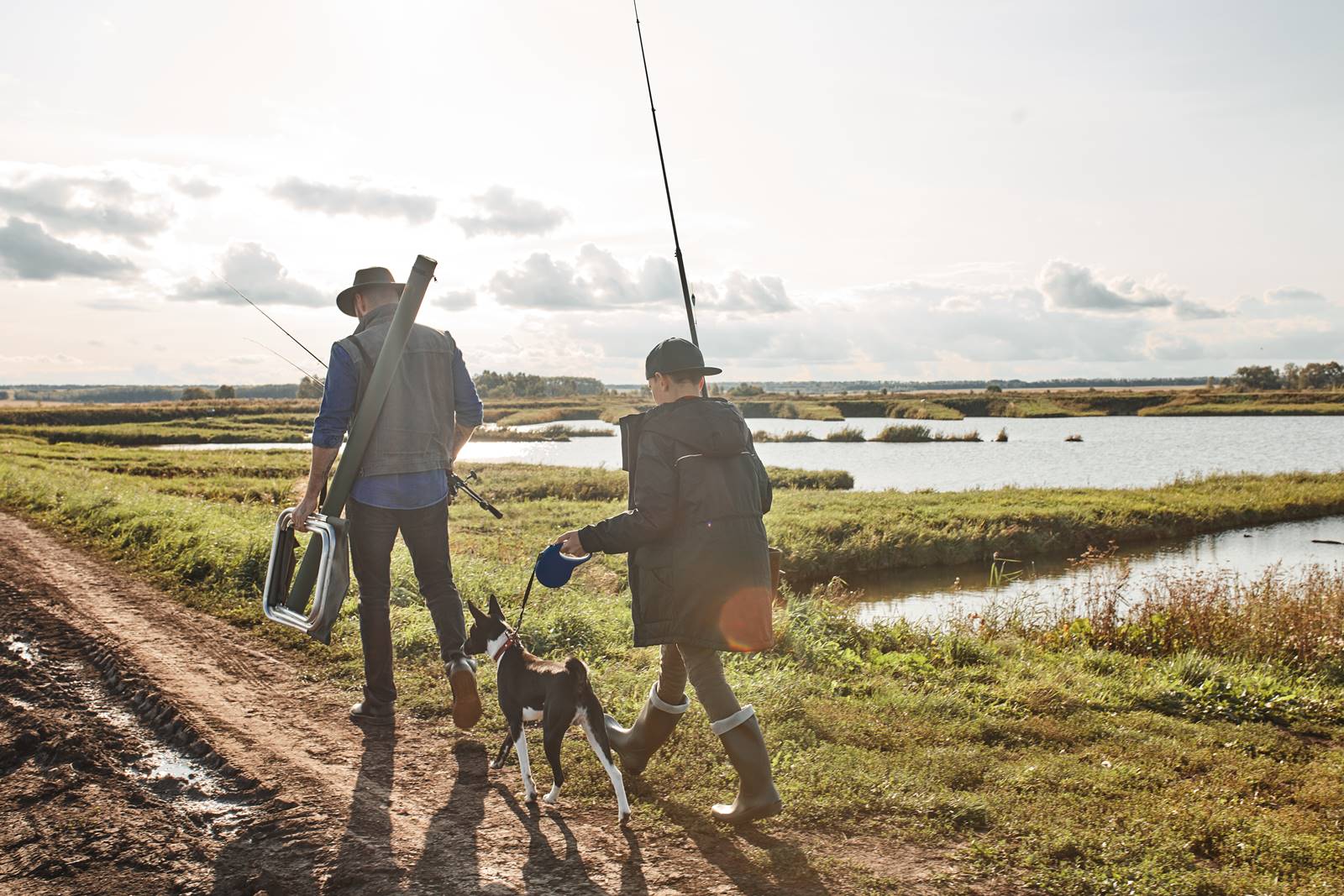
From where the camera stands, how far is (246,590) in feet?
29.3

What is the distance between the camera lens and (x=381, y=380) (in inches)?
194

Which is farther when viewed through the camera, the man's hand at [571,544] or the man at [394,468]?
the man at [394,468]

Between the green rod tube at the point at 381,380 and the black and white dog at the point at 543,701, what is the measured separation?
111cm

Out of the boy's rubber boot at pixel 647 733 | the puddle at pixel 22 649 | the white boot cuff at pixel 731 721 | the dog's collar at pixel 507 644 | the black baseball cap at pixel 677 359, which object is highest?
the black baseball cap at pixel 677 359

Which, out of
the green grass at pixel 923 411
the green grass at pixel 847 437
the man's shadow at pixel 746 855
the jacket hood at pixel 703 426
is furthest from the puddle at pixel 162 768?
the green grass at pixel 923 411

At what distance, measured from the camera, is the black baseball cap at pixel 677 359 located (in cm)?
395

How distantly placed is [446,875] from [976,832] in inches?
102

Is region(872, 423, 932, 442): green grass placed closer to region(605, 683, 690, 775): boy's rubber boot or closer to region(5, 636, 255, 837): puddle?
region(605, 683, 690, 775): boy's rubber boot

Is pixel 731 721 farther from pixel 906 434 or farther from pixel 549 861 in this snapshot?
pixel 906 434

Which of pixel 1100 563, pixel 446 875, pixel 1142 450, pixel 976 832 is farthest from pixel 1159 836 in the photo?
pixel 1142 450

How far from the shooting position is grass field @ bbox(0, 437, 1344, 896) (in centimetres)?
414

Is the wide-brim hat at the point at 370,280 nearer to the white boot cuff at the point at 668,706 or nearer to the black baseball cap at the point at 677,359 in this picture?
the black baseball cap at the point at 677,359

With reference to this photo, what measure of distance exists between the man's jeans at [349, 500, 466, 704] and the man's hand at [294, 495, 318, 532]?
0.22 meters

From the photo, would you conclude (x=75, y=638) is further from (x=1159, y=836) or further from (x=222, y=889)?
(x=1159, y=836)
